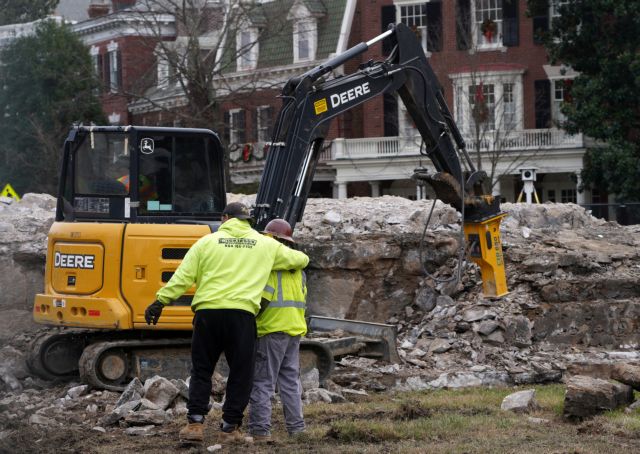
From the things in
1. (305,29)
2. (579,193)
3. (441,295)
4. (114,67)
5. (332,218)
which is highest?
(305,29)

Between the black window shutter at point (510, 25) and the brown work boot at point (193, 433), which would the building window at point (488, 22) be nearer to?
the black window shutter at point (510, 25)

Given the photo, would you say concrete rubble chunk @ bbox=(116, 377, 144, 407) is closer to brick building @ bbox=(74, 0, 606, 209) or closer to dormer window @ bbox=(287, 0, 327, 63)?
brick building @ bbox=(74, 0, 606, 209)

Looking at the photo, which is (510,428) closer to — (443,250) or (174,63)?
(443,250)

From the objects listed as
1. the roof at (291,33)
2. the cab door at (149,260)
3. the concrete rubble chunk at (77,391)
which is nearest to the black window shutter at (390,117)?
the roof at (291,33)

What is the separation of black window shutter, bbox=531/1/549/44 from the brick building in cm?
7

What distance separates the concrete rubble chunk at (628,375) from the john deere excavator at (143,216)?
3522mm

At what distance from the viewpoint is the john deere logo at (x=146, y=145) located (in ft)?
44.2

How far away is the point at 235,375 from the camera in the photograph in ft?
33.4

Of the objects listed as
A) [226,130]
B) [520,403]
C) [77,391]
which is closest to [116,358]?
[77,391]

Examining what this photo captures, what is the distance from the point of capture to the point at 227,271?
1010 centimetres

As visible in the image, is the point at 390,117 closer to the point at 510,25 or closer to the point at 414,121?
the point at 510,25

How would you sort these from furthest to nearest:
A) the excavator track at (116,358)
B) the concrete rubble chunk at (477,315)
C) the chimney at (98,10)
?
the chimney at (98,10), the concrete rubble chunk at (477,315), the excavator track at (116,358)

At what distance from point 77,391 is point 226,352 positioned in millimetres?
3709

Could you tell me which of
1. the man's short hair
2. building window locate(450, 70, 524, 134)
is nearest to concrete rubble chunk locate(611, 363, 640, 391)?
the man's short hair
